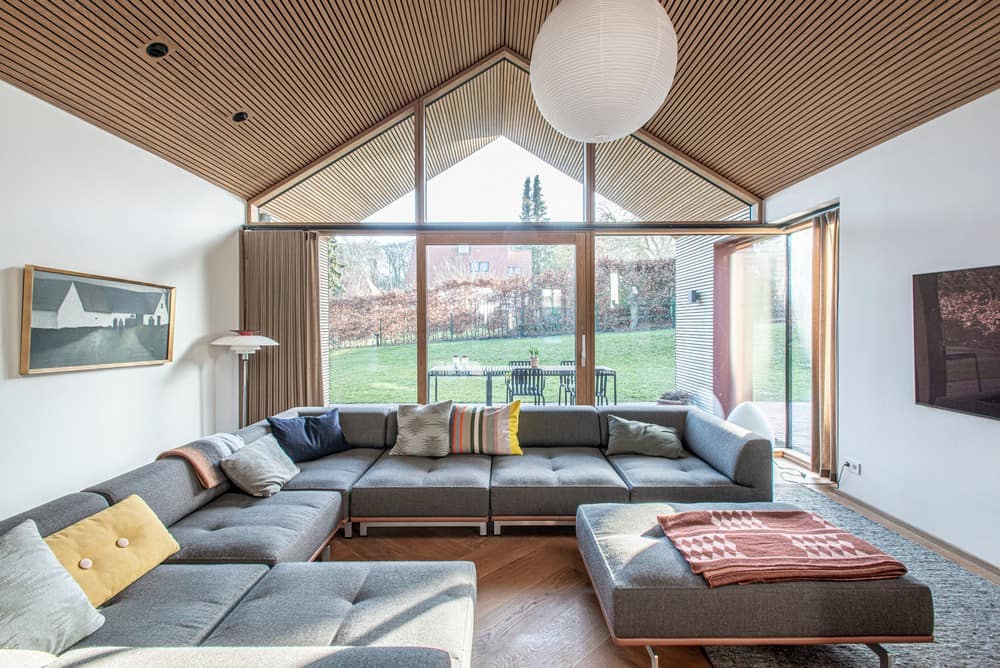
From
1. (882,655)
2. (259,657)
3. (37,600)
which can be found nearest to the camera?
(259,657)

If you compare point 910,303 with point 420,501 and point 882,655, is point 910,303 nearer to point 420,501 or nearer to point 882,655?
point 882,655

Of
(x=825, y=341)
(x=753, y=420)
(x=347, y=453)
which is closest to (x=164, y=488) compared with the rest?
(x=347, y=453)

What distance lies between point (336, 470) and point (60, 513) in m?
1.41

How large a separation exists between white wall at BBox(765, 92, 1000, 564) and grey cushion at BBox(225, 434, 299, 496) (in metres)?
4.02

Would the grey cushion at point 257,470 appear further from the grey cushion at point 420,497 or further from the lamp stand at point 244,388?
the lamp stand at point 244,388

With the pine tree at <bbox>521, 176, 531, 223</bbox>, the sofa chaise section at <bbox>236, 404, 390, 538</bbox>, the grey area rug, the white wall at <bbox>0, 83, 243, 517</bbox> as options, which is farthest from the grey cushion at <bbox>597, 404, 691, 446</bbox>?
the white wall at <bbox>0, 83, 243, 517</bbox>

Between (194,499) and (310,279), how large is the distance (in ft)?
8.54

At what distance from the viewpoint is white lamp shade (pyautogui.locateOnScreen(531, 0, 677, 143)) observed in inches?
60.0

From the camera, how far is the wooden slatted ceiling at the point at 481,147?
455 cm

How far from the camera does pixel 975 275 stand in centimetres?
252

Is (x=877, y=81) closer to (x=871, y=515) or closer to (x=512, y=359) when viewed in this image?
(x=871, y=515)

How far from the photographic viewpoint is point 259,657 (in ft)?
4.02

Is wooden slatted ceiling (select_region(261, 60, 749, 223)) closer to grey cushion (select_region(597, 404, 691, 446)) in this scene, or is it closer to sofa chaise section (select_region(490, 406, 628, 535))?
grey cushion (select_region(597, 404, 691, 446))

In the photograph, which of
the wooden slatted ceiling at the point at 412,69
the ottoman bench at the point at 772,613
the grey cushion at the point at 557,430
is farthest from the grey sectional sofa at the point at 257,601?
the wooden slatted ceiling at the point at 412,69
